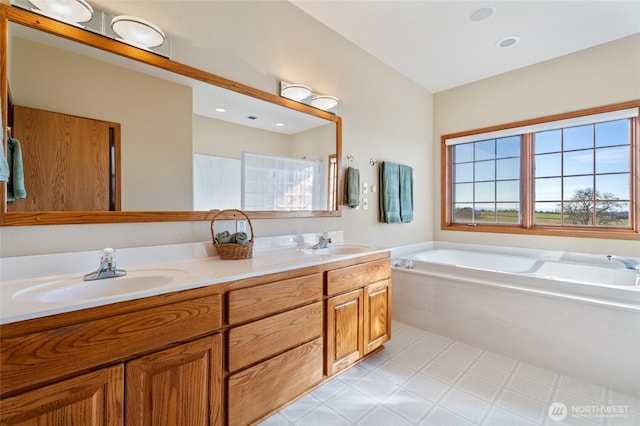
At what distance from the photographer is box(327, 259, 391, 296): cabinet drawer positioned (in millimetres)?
1732

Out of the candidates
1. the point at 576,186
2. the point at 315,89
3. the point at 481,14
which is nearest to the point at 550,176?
the point at 576,186

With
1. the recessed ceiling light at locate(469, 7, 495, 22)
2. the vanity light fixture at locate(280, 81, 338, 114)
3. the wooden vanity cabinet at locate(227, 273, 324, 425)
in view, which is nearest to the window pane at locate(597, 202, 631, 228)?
the recessed ceiling light at locate(469, 7, 495, 22)

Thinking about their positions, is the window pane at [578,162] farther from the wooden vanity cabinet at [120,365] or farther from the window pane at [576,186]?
the wooden vanity cabinet at [120,365]

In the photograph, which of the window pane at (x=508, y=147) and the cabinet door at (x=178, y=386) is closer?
the cabinet door at (x=178, y=386)

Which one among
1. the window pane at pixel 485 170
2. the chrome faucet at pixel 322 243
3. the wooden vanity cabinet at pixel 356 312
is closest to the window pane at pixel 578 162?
the window pane at pixel 485 170

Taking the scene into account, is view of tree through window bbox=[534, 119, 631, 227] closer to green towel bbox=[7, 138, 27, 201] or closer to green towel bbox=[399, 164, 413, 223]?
green towel bbox=[399, 164, 413, 223]

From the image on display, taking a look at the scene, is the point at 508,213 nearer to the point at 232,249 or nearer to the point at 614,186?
the point at 614,186

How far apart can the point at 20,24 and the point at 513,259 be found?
411cm

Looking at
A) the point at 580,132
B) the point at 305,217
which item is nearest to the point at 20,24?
the point at 305,217

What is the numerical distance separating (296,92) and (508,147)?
8.77ft
